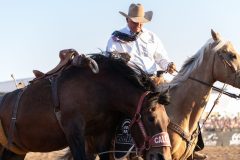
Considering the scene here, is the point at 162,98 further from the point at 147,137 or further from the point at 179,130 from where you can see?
the point at 179,130

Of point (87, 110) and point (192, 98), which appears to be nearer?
point (87, 110)

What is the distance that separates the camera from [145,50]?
7312 millimetres

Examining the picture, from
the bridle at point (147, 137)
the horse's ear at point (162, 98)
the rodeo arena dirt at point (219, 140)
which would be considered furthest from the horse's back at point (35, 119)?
the rodeo arena dirt at point (219, 140)

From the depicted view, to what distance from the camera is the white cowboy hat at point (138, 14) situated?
7.30 metres

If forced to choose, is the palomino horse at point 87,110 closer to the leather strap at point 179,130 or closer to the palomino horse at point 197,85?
the leather strap at point 179,130

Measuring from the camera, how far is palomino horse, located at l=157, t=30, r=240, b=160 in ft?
22.1

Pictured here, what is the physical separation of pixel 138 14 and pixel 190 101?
4.91ft

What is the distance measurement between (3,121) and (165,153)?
6.96 feet

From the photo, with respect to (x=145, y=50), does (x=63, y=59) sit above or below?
above

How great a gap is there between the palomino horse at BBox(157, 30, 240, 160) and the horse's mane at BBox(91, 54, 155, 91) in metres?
1.08

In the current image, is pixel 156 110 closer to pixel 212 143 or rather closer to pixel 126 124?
pixel 126 124

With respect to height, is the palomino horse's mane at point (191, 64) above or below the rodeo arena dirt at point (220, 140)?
above

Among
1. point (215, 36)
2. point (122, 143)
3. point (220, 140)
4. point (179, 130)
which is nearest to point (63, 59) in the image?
point (122, 143)

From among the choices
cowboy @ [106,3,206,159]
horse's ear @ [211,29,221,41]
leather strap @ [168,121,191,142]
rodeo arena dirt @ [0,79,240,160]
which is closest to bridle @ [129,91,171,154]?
leather strap @ [168,121,191,142]
